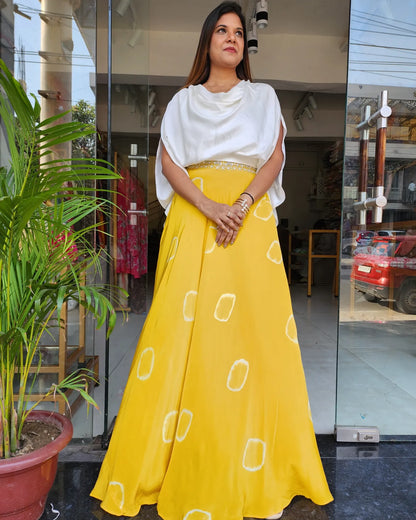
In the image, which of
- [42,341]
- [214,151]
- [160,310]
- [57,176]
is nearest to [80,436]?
[42,341]

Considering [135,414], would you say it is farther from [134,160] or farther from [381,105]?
[134,160]

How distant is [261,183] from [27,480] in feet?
3.41

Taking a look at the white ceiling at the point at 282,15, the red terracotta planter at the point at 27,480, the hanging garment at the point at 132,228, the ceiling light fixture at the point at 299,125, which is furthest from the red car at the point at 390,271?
the ceiling light fixture at the point at 299,125

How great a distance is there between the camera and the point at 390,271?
2.10m

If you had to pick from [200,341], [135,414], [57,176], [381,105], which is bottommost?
[135,414]

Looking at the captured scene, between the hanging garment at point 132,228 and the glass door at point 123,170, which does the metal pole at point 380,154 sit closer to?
the glass door at point 123,170

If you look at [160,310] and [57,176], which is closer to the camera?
[57,176]

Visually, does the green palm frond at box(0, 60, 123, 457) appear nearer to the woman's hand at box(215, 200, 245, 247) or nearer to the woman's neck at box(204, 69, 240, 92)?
the woman's hand at box(215, 200, 245, 247)

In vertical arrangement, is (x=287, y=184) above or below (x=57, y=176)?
above

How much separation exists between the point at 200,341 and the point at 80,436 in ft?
2.77

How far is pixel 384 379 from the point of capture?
2.09m

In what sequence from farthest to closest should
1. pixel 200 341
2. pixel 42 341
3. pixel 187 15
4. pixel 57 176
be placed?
1. pixel 187 15
2. pixel 42 341
3. pixel 200 341
4. pixel 57 176

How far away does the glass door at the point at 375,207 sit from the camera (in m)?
1.76

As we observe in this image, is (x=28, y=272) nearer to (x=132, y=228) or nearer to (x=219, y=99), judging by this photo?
(x=219, y=99)
